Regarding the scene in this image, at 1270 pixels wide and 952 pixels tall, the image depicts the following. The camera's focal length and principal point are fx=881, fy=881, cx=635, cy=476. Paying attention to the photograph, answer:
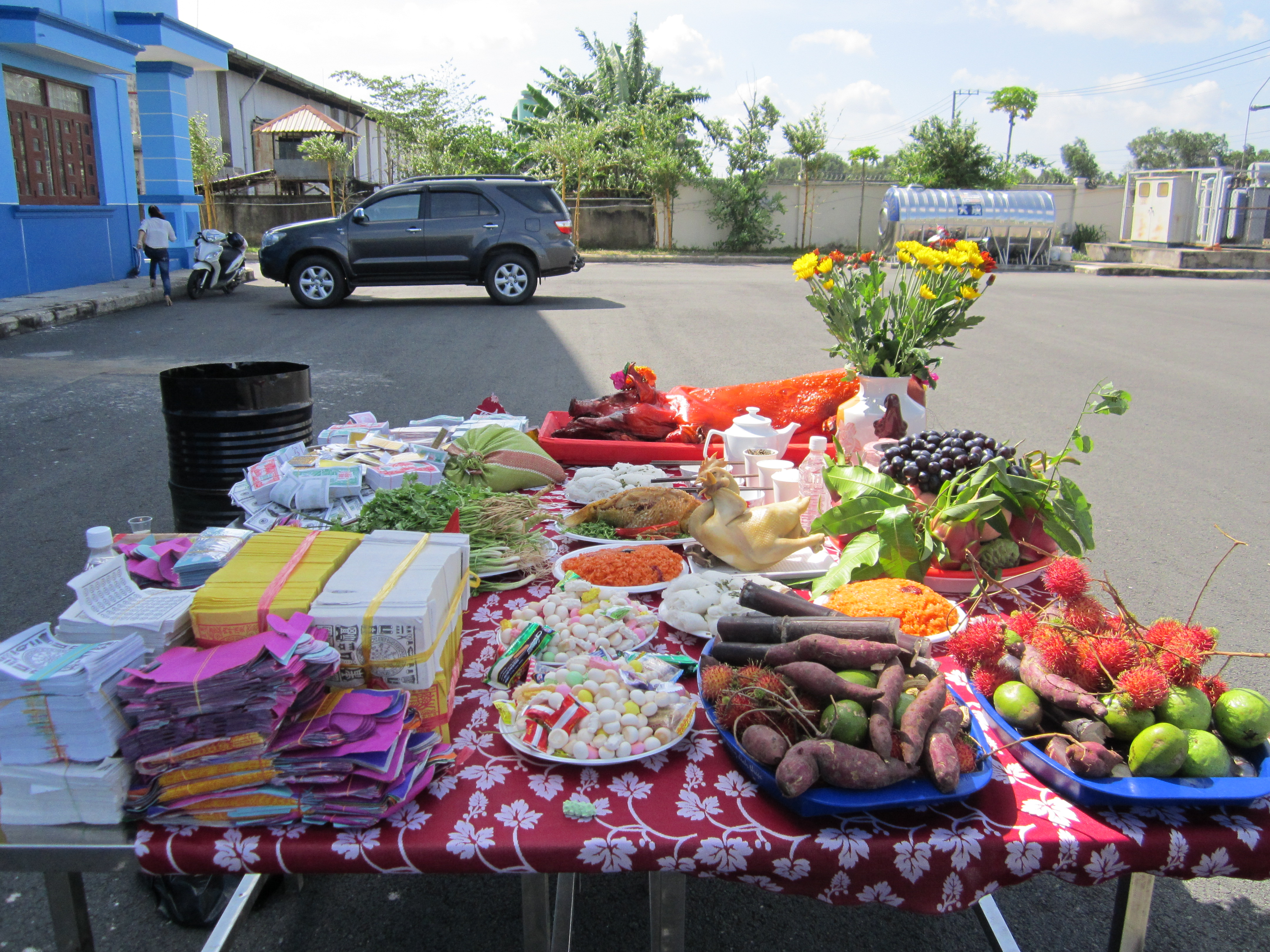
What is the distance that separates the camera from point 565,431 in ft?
12.1

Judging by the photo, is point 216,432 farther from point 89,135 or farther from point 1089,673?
point 89,135

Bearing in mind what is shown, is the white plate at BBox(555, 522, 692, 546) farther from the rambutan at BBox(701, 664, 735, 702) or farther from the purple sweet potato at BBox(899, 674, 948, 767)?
the purple sweet potato at BBox(899, 674, 948, 767)

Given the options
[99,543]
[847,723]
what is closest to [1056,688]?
[847,723]

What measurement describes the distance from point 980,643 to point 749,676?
0.46 m

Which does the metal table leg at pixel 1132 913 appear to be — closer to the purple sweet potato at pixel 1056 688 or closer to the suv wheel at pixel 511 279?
the purple sweet potato at pixel 1056 688

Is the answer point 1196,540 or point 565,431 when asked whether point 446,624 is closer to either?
point 565,431

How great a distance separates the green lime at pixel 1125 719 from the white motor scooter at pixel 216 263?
49.5ft

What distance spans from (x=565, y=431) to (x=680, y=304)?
35.0ft

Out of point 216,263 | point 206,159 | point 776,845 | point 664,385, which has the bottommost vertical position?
point 664,385

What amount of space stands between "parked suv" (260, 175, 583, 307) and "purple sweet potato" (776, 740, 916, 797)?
41.1 feet

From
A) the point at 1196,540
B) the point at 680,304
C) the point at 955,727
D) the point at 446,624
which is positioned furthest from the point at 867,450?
the point at 680,304

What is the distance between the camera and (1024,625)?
1.66 meters

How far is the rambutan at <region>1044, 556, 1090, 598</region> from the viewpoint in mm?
1602

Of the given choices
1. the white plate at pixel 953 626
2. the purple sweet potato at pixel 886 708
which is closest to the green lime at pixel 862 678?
the purple sweet potato at pixel 886 708
